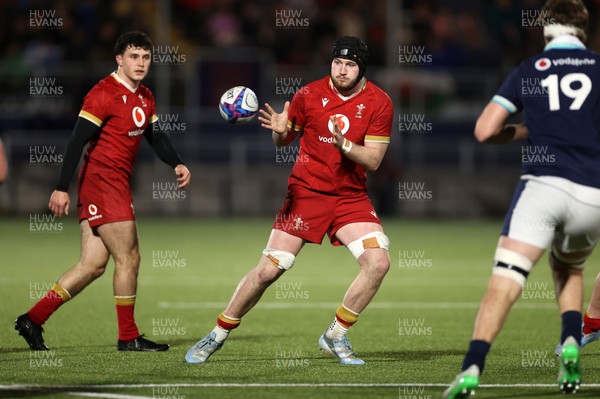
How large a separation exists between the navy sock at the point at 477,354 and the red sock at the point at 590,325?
263 centimetres

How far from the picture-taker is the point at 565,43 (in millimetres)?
6680

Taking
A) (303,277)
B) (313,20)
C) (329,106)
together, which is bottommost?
(303,277)

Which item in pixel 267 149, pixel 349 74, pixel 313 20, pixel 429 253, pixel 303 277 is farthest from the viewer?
pixel 313 20

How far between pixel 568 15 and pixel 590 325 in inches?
114

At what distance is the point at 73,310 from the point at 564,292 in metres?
5.86

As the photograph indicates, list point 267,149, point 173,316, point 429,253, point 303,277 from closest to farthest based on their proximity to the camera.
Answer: point 173,316 < point 303,277 < point 429,253 < point 267,149

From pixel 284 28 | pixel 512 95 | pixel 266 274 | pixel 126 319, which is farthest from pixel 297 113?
pixel 284 28

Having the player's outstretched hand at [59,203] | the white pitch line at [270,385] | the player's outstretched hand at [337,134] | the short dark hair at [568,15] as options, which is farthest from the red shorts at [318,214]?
the short dark hair at [568,15]

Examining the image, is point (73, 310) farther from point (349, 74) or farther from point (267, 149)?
point (267, 149)

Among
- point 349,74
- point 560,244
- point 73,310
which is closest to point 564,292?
point 560,244

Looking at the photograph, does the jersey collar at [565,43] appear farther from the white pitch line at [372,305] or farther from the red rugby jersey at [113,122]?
the white pitch line at [372,305]

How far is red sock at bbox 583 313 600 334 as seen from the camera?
28.8ft

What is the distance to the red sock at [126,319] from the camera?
29.7 feet

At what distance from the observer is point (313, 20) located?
2545 centimetres
